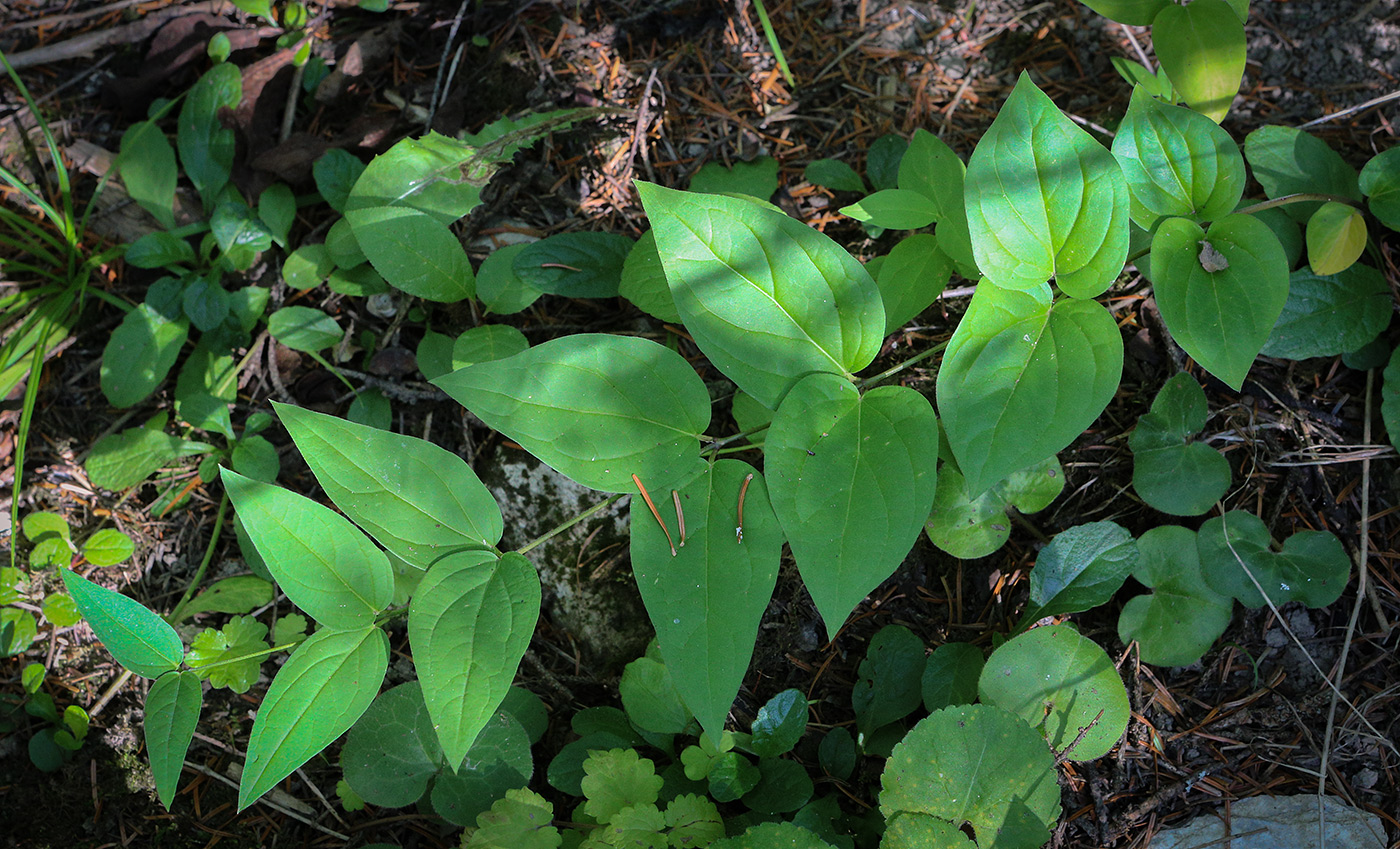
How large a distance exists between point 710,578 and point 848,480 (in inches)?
14.0

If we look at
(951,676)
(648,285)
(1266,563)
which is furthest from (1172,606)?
(648,285)

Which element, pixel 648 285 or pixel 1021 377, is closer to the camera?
pixel 1021 377

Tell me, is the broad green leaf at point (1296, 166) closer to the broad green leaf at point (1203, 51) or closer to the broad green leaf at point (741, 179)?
the broad green leaf at point (1203, 51)

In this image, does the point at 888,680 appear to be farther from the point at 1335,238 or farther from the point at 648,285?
the point at 1335,238

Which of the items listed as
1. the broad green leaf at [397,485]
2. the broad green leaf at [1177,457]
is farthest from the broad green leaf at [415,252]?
the broad green leaf at [1177,457]

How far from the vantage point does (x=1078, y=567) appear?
2.08 metres

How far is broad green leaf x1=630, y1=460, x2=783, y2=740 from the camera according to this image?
1575 mm

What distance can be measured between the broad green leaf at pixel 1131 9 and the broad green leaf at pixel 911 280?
83 centimetres

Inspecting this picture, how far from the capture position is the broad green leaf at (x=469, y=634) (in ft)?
5.33

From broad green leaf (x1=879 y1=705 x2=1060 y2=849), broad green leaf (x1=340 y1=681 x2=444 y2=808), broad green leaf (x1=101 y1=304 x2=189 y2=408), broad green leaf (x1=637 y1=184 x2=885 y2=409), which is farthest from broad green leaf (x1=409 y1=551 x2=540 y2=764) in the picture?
broad green leaf (x1=101 y1=304 x2=189 y2=408)

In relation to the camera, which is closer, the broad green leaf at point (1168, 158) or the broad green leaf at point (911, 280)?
the broad green leaf at point (1168, 158)

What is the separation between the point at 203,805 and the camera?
7.70 feet

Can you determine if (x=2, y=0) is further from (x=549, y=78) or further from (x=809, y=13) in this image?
(x=809, y=13)

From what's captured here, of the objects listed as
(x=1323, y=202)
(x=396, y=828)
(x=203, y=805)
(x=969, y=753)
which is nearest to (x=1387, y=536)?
(x=1323, y=202)
